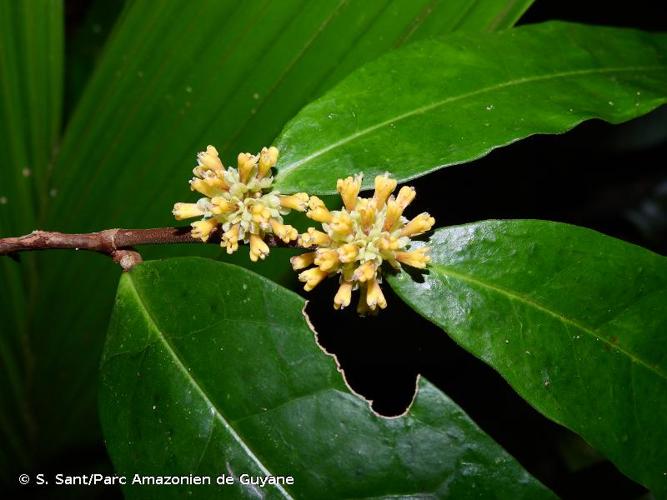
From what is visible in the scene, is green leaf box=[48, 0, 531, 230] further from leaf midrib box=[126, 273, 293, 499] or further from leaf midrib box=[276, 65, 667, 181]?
leaf midrib box=[126, 273, 293, 499]

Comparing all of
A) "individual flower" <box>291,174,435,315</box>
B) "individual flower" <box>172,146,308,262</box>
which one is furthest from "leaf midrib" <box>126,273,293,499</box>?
"individual flower" <box>291,174,435,315</box>

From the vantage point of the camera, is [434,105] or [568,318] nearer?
[568,318]

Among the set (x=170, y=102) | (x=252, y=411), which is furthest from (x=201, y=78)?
(x=252, y=411)

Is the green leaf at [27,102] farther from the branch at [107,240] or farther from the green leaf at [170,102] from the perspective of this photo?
the branch at [107,240]

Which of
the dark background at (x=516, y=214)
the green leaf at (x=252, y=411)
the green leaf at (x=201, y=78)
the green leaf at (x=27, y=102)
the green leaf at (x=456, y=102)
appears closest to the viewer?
the green leaf at (x=252, y=411)

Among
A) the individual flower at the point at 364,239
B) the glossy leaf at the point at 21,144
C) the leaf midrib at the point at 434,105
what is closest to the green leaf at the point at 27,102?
the glossy leaf at the point at 21,144

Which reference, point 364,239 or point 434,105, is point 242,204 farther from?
point 434,105
